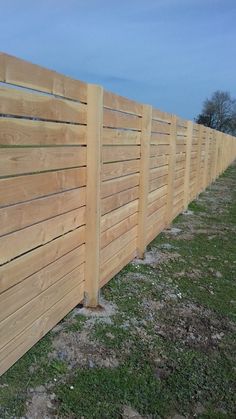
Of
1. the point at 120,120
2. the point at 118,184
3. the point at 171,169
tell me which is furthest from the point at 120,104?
the point at 171,169

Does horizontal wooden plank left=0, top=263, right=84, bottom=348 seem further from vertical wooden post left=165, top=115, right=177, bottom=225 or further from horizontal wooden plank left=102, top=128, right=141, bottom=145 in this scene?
vertical wooden post left=165, top=115, right=177, bottom=225

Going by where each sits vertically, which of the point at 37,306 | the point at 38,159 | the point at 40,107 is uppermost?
the point at 40,107

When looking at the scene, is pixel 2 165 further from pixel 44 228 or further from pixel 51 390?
pixel 51 390

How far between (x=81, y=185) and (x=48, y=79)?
1021 millimetres

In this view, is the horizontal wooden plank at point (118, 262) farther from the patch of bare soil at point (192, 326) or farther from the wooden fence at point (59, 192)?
the patch of bare soil at point (192, 326)

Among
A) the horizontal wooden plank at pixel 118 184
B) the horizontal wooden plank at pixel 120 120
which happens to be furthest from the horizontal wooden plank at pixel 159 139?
the horizontal wooden plank at pixel 118 184

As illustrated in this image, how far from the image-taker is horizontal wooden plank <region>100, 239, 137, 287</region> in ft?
14.8

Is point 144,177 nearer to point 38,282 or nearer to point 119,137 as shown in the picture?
point 119,137

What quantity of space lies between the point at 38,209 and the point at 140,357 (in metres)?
1.40

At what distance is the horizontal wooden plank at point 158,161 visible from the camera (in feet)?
20.2

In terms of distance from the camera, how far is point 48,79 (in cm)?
298

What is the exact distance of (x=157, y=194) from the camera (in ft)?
22.2

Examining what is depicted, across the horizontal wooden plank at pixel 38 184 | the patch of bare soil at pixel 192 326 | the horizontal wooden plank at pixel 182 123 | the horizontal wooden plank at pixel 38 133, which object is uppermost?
the horizontal wooden plank at pixel 182 123

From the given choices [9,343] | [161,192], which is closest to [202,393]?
[9,343]
